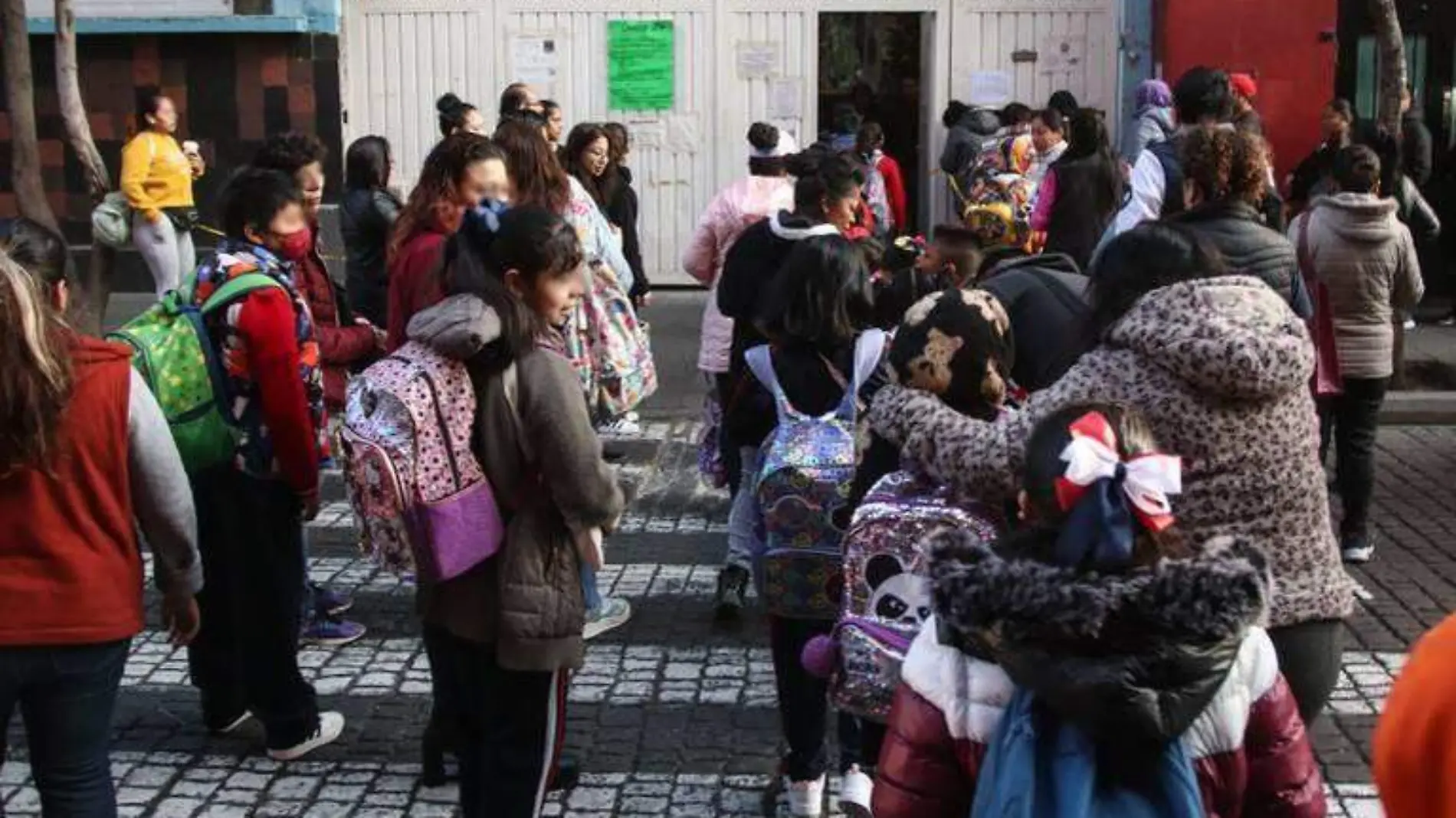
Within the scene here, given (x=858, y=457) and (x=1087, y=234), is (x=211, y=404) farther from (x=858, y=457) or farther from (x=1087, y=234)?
(x=1087, y=234)

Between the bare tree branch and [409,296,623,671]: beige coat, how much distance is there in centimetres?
902

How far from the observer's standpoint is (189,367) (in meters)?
5.40

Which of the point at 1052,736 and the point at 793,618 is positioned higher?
the point at 1052,736

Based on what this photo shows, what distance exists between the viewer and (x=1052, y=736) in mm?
2762

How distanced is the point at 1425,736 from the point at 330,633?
538 centimetres

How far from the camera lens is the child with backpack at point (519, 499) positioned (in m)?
4.34

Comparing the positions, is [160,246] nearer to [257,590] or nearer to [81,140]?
[81,140]

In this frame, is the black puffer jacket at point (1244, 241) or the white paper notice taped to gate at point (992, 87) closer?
the black puffer jacket at point (1244, 241)

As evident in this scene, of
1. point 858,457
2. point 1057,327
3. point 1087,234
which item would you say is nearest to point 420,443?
point 858,457

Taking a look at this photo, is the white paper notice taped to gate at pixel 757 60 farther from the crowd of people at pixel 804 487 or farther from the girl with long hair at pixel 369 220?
the crowd of people at pixel 804 487

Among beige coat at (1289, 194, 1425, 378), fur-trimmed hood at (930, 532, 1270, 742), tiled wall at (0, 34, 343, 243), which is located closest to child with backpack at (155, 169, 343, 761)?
fur-trimmed hood at (930, 532, 1270, 742)

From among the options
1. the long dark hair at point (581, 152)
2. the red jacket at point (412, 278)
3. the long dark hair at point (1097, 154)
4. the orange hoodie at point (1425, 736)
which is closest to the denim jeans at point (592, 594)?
Result: the red jacket at point (412, 278)

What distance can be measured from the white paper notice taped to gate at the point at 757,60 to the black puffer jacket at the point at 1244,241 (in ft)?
33.4

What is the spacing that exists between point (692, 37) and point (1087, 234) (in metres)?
6.49
